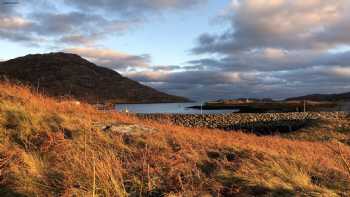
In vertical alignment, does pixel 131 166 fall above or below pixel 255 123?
above

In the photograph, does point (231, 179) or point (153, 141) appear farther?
point (153, 141)

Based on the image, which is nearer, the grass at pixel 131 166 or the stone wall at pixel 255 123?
the grass at pixel 131 166

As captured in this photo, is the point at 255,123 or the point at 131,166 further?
the point at 255,123

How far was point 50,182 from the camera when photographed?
5578 mm

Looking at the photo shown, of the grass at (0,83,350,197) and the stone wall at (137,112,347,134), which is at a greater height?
the grass at (0,83,350,197)

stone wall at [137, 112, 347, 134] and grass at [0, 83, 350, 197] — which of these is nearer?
grass at [0, 83, 350, 197]

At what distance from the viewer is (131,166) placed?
631cm

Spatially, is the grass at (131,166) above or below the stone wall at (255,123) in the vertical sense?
above

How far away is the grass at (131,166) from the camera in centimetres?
546

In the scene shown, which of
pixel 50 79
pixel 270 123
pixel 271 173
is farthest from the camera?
pixel 50 79

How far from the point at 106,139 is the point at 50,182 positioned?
2.35 metres

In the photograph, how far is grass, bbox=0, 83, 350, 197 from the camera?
546cm

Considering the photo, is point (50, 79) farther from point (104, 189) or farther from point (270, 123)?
point (104, 189)

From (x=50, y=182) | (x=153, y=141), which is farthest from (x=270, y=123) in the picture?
(x=50, y=182)
